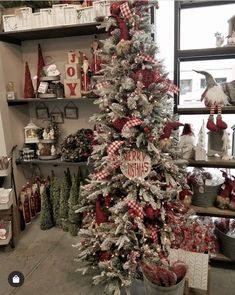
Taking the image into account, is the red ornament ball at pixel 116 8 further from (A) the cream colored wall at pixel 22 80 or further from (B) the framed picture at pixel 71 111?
(B) the framed picture at pixel 71 111

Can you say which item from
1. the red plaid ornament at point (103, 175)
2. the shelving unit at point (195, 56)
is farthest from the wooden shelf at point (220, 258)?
the red plaid ornament at point (103, 175)

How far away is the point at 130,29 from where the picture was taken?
5.79 feet

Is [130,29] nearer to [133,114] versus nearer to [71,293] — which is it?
A: [133,114]

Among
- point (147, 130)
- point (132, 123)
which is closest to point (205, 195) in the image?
point (147, 130)

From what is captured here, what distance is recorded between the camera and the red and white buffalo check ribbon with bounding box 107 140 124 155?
5.92 ft

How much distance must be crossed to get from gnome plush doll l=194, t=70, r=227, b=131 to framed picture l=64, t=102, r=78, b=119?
141 centimetres

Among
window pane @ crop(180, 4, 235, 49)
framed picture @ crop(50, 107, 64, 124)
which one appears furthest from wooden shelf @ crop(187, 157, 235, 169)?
framed picture @ crop(50, 107, 64, 124)

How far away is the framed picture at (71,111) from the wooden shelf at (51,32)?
0.70 metres

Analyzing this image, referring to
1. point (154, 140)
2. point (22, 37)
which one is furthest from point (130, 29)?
point (22, 37)

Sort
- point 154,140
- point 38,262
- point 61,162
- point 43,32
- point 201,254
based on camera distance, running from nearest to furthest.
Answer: point 201,254
point 154,140
point 38,262
point 43,32
point 61,162

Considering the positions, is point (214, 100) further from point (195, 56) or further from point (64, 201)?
point (64, 201)

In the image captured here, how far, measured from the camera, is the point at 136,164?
1846 mm

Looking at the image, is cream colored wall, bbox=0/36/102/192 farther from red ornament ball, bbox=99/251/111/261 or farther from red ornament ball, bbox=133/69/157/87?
red ornament ball, bbox=99/251/111/261

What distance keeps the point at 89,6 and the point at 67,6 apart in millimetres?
206
